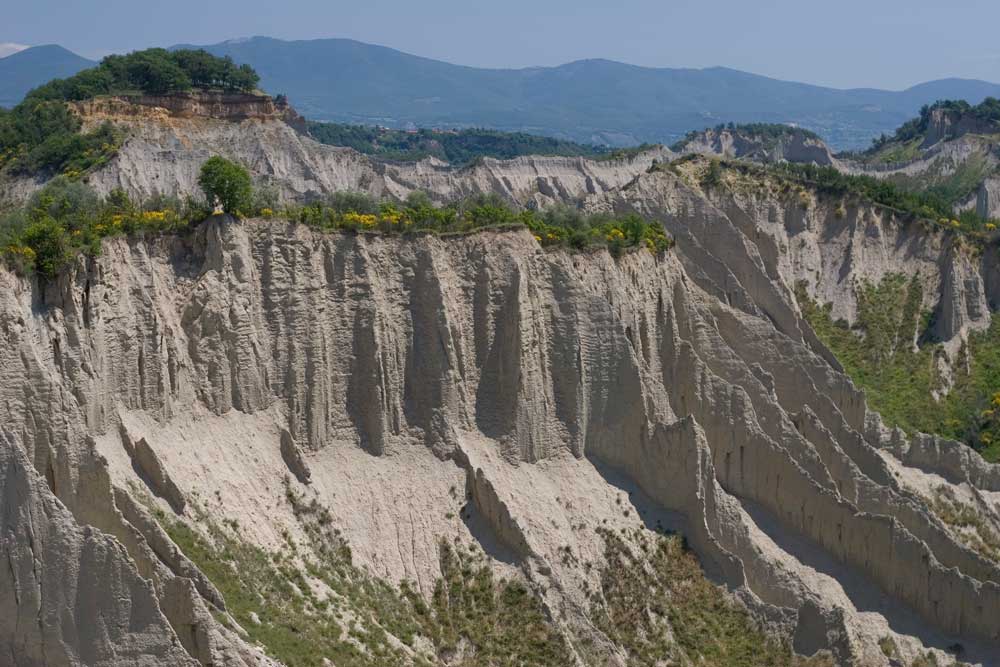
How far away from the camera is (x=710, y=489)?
137 ft

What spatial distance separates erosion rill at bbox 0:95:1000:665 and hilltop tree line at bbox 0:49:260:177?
97.7 ft

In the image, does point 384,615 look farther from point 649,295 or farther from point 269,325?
point 649,295

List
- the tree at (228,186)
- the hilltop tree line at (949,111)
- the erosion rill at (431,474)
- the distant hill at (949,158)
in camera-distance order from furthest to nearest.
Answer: the hilltop tree line at (949,111) < the distant hill at (949,158) < the tree at (228,186) < the erosion rill at (431,474)

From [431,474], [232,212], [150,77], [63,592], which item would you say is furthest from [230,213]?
[150,77]

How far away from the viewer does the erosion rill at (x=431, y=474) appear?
28.5 m

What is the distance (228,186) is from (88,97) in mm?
41265

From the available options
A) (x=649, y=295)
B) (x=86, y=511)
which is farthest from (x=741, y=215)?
(x=86, y=511)

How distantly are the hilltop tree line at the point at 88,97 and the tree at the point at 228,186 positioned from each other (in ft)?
90.6

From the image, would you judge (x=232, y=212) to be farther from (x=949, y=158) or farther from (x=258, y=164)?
(x=949, y=158)

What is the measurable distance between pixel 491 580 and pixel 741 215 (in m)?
38.2

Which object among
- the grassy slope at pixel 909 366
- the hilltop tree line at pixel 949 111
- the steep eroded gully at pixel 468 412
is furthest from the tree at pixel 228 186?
the hilltop tree line at pixel 949 111

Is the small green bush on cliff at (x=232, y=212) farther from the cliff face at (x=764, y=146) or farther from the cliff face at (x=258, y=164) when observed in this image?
the cliff face at (x=764, y=146)

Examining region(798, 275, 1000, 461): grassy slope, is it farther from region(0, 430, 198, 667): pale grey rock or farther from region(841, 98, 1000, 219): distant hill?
region(0, 430, 198, 667): pale grey rock

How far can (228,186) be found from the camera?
37125 millimetres
